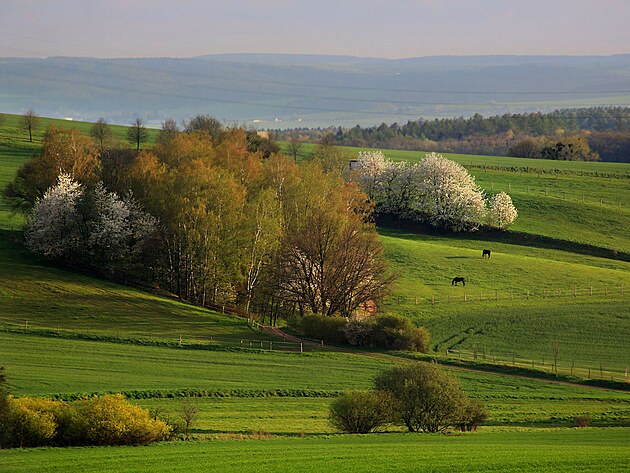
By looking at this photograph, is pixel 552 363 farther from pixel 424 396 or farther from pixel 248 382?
pixel 424 396

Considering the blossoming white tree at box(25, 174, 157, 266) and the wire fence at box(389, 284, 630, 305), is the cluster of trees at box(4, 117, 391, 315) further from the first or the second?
the wire fence at box(389, 284, 630, 305)

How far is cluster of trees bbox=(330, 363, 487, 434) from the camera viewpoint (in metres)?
36.3

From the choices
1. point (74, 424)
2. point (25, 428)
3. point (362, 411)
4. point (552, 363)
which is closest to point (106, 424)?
point (74, 424)

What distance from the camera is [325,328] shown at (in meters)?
61.3

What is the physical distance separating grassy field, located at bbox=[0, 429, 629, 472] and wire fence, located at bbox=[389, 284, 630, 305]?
41243mm

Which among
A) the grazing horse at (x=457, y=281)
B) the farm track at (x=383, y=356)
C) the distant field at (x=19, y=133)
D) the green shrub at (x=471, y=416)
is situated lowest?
the farm track at (x=383, y=356)

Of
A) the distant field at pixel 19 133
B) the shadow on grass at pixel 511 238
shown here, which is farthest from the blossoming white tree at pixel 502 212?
the distant field at pixel 19 133

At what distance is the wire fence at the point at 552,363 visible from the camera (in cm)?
5334

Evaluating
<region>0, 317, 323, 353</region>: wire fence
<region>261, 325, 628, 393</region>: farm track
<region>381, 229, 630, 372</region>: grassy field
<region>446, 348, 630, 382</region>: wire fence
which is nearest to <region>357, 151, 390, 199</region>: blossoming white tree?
<region>381, 229, 630, 372</region>: grassy field

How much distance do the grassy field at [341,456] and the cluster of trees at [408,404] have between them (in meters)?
2.61

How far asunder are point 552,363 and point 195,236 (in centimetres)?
2859

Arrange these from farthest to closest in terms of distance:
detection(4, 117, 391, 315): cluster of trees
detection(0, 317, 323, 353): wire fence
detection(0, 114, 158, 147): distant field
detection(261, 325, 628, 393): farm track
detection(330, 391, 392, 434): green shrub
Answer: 1. detection(0, 114, 158, 147): distant field
2. detection(4, 117, 391, 315): cluster of trees
3. detection(0, 317, 323, 353): wire fence
4. detection(261, 325, 628, 393): farm track
5. detection(330, 391, 392, 434): green shrub

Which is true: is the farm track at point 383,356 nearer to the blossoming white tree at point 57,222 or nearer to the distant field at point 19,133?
the blossoming white tree at point 57,222

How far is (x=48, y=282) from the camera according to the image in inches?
2603
